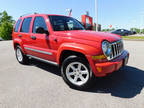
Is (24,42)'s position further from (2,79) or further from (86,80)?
(86,80)

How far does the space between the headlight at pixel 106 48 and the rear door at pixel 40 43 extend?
143 centimetres

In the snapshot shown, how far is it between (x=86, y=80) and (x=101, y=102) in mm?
555

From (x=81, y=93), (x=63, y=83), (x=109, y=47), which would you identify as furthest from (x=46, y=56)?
(x=109, y=47)

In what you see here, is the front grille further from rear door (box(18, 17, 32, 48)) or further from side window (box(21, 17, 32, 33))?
side window (box(21, 17, 32, 33))

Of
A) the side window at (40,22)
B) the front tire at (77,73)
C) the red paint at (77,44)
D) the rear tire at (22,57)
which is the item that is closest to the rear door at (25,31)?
the red paint at (77,44)

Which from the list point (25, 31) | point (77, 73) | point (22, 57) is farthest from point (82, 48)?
point (22, 57)

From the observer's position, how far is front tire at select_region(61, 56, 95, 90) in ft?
7.82

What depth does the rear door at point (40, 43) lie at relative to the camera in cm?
303

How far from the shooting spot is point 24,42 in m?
3.95

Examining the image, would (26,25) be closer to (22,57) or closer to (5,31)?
(22,57)

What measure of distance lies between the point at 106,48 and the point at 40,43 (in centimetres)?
197

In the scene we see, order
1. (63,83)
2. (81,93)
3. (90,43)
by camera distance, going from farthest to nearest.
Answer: (63,83), (81,93), (90,43)

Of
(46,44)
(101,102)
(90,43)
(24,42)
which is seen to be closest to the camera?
(101,102)

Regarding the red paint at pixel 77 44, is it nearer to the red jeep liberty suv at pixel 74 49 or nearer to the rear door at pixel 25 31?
the red jeep liberty suv at pixel 74 49
